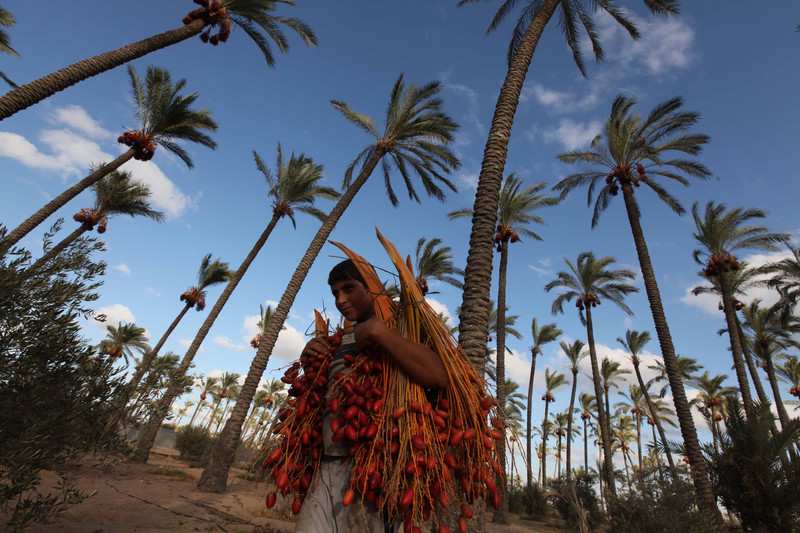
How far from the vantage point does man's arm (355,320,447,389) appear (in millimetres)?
1623

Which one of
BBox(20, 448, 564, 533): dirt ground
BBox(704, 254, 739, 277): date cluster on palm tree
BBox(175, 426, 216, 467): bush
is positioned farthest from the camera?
BBox(175, 426, 216, 467): bush

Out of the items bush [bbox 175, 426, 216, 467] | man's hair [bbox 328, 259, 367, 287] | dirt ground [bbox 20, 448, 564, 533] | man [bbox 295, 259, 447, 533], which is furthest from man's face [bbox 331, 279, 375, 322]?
bush [bbox 175, 426, 216, 467]

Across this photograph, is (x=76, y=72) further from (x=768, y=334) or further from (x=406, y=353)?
(x=768, y=334)

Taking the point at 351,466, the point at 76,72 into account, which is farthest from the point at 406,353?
the point at 76,72

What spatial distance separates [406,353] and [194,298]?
26180 mm

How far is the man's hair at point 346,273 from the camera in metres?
2.12

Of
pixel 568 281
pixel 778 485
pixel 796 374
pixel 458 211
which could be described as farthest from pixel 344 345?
pixel 796 374

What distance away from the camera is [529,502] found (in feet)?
73.5

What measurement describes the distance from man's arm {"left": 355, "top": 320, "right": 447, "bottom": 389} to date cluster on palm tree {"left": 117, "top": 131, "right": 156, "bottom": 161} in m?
16.4

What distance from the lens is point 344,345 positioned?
213 centimetres

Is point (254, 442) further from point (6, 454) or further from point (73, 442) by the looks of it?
point (73, 442)

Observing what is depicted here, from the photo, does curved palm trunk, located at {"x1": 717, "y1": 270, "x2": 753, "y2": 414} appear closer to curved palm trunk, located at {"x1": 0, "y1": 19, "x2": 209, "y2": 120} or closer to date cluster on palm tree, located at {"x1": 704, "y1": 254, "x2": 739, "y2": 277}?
date cluster on palm tree, located at {"x1": 704, "y1": 254, "x2": 739, "y2": 277}

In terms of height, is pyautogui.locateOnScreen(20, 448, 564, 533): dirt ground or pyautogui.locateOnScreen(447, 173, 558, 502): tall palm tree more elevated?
pyautogui.locateOnScreen(447, 173, 558, 502): tall palm tree

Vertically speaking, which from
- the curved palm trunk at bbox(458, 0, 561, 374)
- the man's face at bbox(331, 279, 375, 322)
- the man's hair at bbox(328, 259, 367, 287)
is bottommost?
the man's face at bbox(331, 279, 375, 322)
